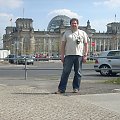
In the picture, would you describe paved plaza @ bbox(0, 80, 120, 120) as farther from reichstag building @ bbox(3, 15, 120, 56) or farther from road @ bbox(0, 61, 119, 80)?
reichstag building @ bbox(3, 15, 120, 56)

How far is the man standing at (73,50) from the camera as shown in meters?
9.70

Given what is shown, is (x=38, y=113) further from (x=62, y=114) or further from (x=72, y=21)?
(x=72, y=21)

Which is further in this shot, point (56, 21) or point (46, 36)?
point (56, 21)

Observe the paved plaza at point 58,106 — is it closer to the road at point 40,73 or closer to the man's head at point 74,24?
the man's head at point 74,24

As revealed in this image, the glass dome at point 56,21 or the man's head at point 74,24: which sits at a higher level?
the glass dome at point 56,21

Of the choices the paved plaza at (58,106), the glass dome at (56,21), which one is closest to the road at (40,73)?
the paved plaza at (58,106)

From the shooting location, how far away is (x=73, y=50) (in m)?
9.75

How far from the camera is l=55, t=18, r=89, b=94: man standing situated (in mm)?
9695

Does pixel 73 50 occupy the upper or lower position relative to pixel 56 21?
lower

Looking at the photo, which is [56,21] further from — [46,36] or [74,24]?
[74,24]

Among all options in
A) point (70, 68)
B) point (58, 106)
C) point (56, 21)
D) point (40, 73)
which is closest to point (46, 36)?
point (56, 21)

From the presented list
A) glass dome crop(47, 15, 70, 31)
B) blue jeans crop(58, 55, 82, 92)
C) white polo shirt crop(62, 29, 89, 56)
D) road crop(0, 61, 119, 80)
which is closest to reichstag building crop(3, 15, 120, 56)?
glass dome crop(47, 15, 70, 31)

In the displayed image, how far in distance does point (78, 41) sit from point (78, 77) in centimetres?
107

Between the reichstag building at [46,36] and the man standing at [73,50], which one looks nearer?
the man standing at [73,50]
